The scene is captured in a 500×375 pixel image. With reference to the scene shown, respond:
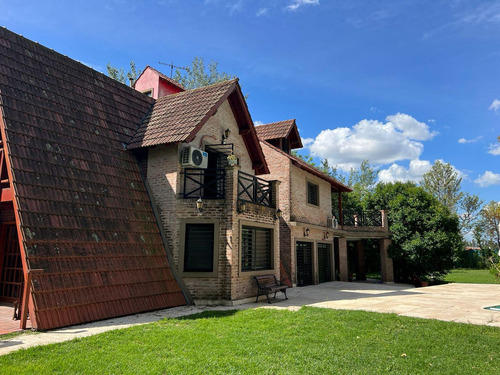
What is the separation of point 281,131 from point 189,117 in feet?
30.8

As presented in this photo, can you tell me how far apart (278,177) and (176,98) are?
21.5 feet

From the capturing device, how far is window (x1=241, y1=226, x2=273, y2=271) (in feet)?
37.9

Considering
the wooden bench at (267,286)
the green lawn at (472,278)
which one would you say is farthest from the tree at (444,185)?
the wooden bench at (267,286)

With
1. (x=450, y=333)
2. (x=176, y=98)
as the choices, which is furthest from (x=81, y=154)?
(x=450, y=333)

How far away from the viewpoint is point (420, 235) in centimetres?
2147

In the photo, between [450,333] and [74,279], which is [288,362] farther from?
[74,279]

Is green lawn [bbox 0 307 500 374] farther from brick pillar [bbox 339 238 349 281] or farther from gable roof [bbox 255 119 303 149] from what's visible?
brick pillar [bbox 339 238 349 281]

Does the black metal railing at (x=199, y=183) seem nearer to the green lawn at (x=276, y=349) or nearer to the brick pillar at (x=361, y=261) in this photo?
the green lawn at (x=276, y=349)

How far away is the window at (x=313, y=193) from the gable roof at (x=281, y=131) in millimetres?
3100

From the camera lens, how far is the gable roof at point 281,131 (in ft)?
65.7

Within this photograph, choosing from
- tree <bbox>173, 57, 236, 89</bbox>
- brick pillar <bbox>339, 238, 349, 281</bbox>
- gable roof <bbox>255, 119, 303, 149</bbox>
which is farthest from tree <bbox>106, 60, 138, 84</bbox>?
brick pillar <bbox>339, 238, 349, 281</bbox>

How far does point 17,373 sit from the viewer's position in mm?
4312

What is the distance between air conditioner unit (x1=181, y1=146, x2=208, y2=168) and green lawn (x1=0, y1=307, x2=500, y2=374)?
5.15 m

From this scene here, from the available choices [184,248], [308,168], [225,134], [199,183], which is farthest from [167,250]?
[308,168]
